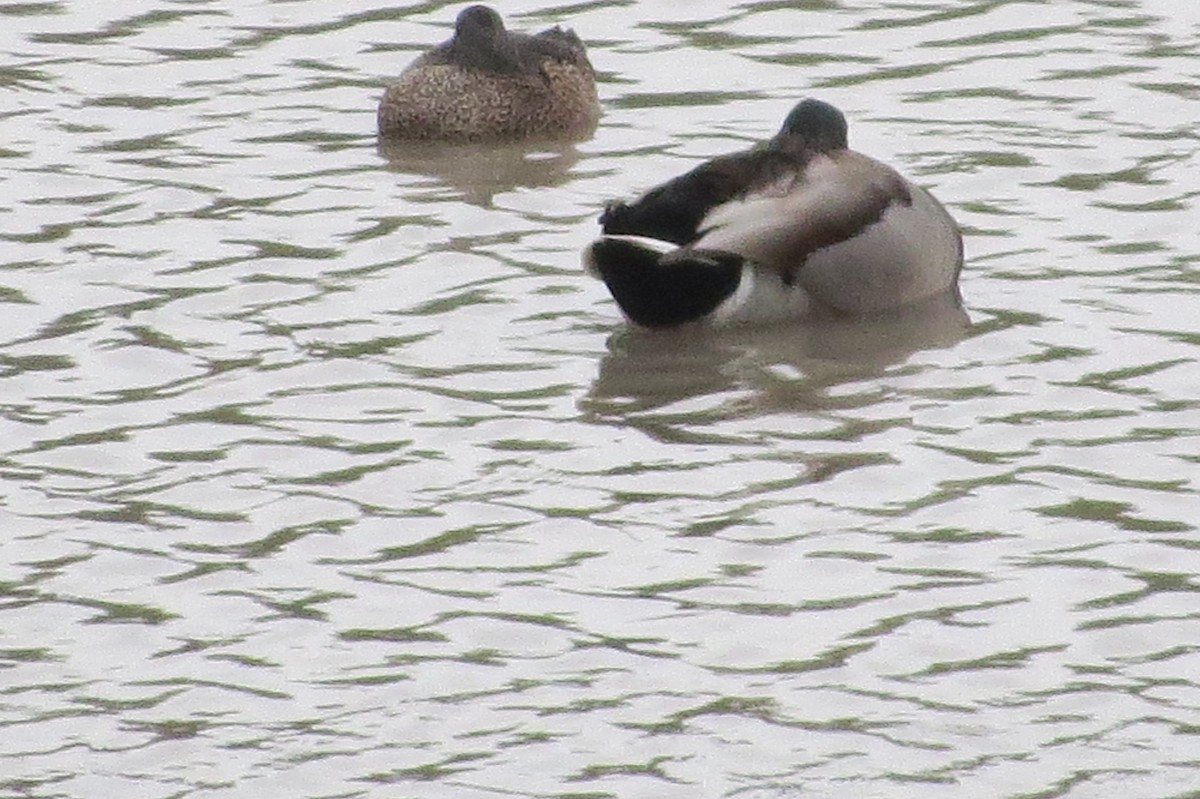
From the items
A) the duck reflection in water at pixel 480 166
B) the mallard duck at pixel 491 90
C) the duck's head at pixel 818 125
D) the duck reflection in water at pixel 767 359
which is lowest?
the duck reflection in water at pixel 767 359

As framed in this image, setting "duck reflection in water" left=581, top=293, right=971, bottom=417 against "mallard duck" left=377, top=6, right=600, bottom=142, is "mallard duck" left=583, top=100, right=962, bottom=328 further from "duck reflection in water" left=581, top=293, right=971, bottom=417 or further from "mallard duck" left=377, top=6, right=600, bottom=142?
"mallard duck" left=377, top=6, right=600, bottom=142

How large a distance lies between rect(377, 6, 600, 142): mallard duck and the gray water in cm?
19

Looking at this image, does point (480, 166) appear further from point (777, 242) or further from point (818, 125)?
point (777, 242)

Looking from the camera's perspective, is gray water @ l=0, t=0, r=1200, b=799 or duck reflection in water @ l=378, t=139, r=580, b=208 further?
duck reflection in water @ l=378, t=139, r=580, b=208

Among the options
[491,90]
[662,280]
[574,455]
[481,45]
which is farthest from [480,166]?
[574,455]

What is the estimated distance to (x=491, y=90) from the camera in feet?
41.9

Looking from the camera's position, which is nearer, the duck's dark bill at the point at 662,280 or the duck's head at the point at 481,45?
the duck's dark bill at the point at 662,280

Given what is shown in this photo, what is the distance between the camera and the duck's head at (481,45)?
12836 mm

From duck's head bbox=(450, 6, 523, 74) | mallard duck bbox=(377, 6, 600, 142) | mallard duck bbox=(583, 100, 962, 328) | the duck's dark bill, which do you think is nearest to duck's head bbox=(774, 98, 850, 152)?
mallard duck bbox=(583, 100, 962, 328)

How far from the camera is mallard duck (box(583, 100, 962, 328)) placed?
32.2ft

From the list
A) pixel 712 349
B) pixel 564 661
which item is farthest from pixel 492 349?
pixel 564 661

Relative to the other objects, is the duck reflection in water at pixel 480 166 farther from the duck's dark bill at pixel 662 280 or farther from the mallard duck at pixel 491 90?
the duck's dark bill at pixel 662 280

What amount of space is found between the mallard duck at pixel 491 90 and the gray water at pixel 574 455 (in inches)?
7.4

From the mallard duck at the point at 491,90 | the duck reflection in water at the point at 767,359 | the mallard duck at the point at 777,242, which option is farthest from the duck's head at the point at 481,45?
the duck reflection in water at the point at 767,359
